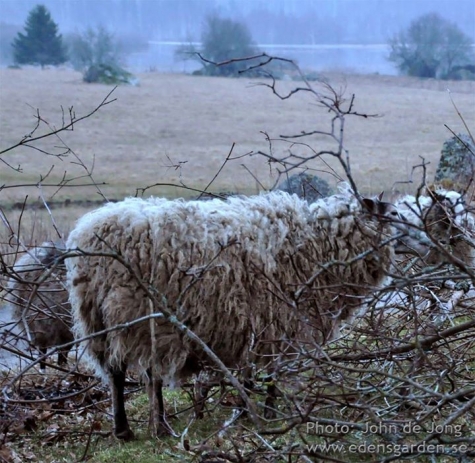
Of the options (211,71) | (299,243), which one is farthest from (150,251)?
(211,71)

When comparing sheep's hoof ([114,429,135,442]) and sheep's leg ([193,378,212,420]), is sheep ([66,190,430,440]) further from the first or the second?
sheep's leg ([193,378,212,420])

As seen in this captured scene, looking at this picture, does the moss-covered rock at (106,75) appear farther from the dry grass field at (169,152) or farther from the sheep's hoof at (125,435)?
the sheep's hoof at (125,435)

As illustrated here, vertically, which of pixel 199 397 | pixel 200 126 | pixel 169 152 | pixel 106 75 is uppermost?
pixel 199 397

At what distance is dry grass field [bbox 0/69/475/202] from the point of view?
34575mm

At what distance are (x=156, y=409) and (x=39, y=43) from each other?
74.6 m

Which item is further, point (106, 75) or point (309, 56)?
point (309, 56)

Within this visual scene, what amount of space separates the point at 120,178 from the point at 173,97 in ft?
83.8

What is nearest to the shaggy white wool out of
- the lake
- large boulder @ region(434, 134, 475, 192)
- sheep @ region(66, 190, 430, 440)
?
sheep @ region(66, 190, 430, 440)

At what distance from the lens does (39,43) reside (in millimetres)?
75000

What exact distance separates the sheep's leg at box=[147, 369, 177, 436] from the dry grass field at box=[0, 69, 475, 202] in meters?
21.8

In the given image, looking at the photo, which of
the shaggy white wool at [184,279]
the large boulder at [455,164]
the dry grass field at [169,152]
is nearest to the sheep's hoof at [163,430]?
the dry grass field at [169,152]

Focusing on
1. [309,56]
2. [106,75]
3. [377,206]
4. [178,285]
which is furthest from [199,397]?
[309,56]

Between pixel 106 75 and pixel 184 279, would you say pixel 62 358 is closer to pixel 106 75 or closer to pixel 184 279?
pixel 184 279

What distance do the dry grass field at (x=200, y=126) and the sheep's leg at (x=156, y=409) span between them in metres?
21.8
